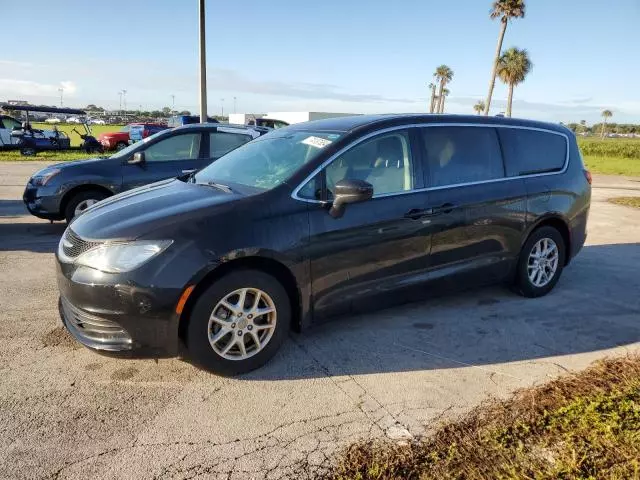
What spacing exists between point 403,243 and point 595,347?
176 cm

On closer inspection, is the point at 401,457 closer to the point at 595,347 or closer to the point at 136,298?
the point at 136,298

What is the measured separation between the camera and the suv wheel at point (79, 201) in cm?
746

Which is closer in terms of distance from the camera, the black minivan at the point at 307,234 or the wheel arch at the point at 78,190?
the black minivan at the point at 307,234

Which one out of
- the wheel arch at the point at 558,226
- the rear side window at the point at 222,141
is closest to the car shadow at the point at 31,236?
the rear side window at the point at 222,141

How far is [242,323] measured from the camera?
11.2 feet

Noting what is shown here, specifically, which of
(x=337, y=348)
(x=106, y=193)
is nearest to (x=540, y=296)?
(x=337, y=348)

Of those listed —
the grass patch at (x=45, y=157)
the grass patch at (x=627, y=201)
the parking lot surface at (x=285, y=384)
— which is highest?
the grass patch at (x=627, y=201)

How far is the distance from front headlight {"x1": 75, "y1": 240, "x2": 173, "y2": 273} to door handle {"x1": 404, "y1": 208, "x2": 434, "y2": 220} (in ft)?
6.16

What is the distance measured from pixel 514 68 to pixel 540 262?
46.1m

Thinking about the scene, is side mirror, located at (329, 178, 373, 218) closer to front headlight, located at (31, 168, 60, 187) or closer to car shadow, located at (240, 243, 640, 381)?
car shadow, located at (240, 243, 640, 381)

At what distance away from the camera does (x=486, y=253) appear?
4.66m

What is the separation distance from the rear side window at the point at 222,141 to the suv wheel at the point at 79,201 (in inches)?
70.6

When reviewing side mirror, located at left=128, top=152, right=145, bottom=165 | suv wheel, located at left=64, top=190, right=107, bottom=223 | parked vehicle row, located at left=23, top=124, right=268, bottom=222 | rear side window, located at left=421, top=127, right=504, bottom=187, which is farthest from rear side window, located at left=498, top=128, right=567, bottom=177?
suv wheel, located at left=64, top=190, right=107, bottom=223

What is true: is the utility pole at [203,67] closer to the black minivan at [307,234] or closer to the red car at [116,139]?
the black minivan at [307,234]
